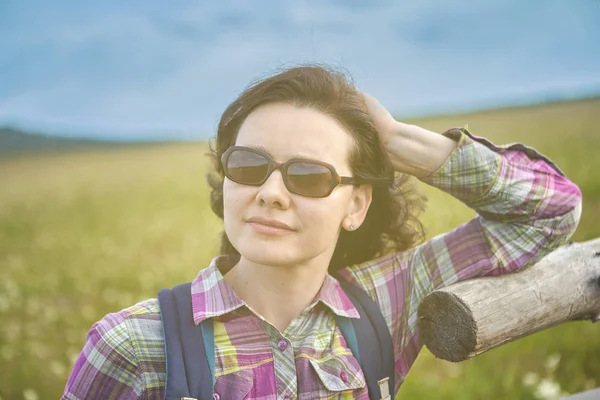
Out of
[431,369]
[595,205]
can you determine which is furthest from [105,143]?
[595,205]

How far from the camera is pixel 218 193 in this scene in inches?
98.3

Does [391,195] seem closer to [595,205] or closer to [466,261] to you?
[466,261]

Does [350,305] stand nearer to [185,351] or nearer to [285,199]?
[285,199]

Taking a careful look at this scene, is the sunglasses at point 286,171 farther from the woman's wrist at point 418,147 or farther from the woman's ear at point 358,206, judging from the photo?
the woman's wrist at point 418,147

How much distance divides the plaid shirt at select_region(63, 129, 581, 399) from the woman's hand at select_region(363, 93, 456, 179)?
0.14 ft

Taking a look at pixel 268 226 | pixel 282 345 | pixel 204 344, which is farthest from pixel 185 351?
pixel 268 226

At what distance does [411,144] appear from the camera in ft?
7.28

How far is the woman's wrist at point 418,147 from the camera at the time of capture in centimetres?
221

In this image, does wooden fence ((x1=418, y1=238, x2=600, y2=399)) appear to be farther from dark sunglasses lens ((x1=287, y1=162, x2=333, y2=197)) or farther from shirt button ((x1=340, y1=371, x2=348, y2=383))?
dark sunglasses lens ((x1=287, y1=162, x2=333, y2=197))

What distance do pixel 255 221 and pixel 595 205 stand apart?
522cm

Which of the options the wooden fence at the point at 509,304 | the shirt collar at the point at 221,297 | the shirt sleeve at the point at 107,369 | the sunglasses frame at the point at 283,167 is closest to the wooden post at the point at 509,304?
the wooden fence at the point at 509,304

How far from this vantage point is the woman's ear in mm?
2170

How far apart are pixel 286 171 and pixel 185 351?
654mm

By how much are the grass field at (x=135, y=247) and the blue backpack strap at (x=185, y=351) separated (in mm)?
1671
